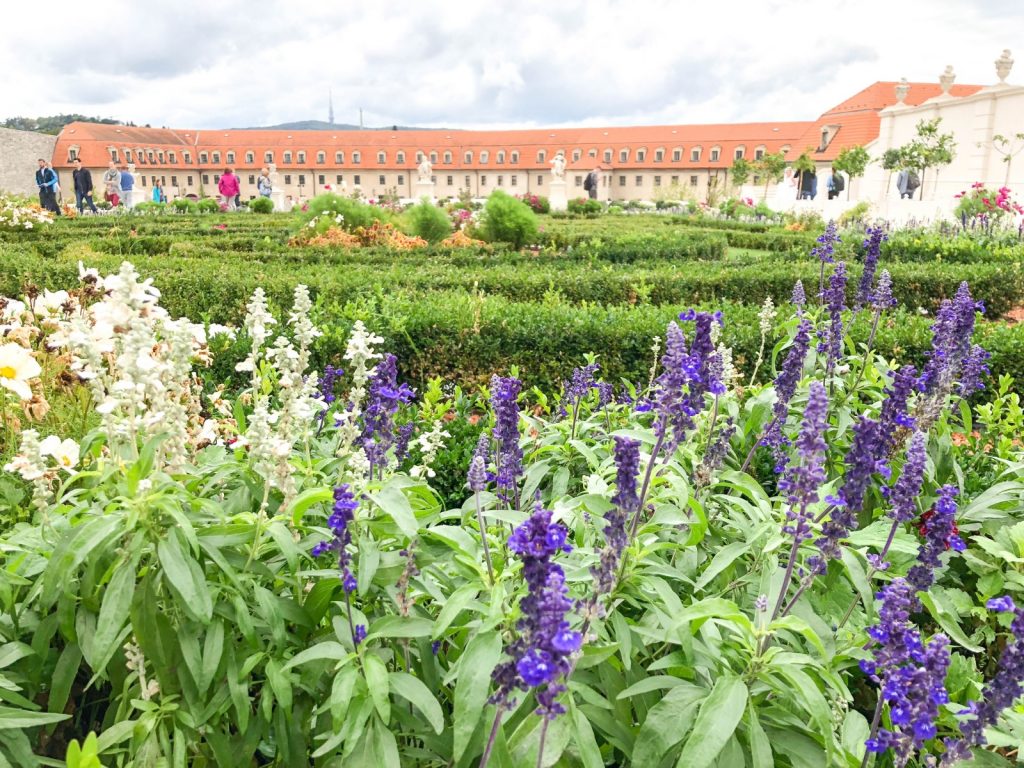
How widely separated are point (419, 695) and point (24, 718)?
0.91 m

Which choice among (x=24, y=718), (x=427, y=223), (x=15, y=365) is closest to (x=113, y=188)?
(x=427, y=223)

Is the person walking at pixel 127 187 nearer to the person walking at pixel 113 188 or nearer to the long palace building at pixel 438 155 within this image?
the person walking at pixel 113 188

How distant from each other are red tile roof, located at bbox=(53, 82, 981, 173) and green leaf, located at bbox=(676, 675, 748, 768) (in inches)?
2371

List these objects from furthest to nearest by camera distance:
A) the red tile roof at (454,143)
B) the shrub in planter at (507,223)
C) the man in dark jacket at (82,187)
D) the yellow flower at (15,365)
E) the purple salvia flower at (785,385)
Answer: the red tile roof at (454,143)
the man in dark jacket at (82,187)
the shrub in planter at (507,223)
the purple salvia flower at (785,385)
the yellow flower at (15,365)

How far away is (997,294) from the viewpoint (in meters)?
10.3

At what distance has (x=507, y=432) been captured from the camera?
8.16 ft

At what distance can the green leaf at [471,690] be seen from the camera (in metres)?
1.64

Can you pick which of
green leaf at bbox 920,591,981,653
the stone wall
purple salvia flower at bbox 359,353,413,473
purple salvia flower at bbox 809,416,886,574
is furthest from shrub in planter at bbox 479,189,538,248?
the stone wall

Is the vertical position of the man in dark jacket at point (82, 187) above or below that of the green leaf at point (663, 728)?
above

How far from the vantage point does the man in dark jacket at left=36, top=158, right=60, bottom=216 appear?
21812 millimetres

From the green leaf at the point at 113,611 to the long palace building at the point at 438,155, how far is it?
61449mm

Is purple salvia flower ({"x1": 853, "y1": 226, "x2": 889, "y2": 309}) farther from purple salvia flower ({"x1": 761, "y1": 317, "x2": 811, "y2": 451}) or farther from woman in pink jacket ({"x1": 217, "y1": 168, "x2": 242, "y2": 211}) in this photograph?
woman in pink jacket ({"x1": 217, "y1": 168, "x2": 242, "y2": 211})

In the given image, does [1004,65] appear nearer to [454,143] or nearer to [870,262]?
[870,262]

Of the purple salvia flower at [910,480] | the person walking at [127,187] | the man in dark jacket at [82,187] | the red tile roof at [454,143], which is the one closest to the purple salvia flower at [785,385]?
the purple salvia flower at [910,480]
